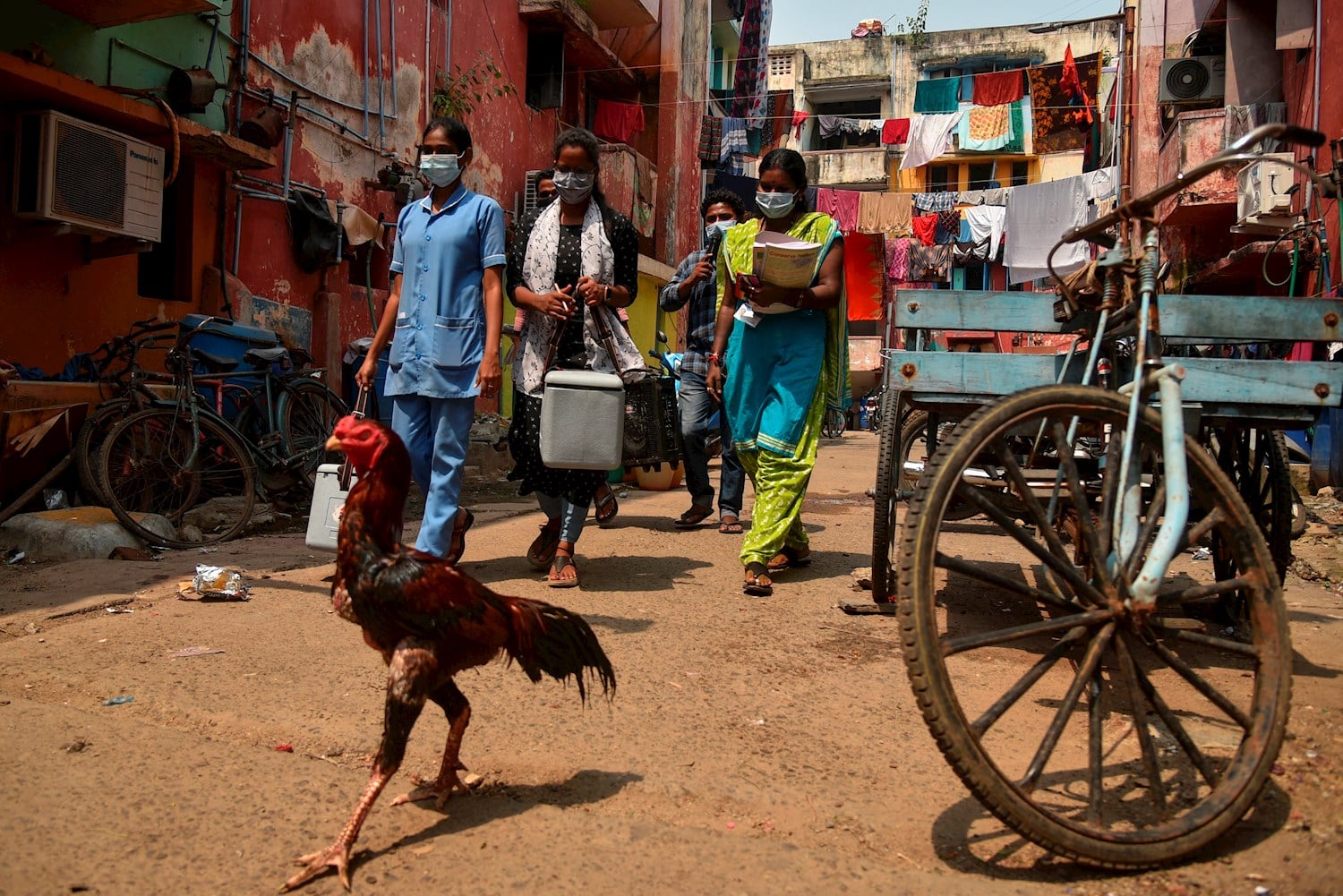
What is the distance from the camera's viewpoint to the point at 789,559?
5004 mm

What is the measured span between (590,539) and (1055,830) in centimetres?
409

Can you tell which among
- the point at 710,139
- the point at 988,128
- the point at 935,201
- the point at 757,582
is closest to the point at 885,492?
the point at 757,582

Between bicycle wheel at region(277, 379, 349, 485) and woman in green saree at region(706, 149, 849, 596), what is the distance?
3.53m

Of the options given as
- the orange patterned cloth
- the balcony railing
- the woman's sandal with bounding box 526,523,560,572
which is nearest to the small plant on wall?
the woman's sandal with bounding box 526,523,560,572

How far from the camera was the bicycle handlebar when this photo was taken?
195 cm

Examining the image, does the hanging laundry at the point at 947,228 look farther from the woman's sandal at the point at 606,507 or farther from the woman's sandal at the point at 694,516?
the woman's sandal at the point at 606,507

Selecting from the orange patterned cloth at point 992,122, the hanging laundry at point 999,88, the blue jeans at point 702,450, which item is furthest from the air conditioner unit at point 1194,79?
the hanging laundry at point 999,88

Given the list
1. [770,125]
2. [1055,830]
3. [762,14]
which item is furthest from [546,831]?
[770,125]

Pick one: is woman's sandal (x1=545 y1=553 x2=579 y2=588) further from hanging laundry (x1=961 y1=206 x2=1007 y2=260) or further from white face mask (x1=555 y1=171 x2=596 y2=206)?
hanging laundry (x1=961 y1=206 x2=1007 y2=260)

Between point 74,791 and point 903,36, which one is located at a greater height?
point 903,36

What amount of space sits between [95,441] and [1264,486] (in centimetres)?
581

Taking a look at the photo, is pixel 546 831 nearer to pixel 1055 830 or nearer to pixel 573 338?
pixel 1055 830

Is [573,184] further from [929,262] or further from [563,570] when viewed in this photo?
[929,262]

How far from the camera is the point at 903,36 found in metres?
35.5
